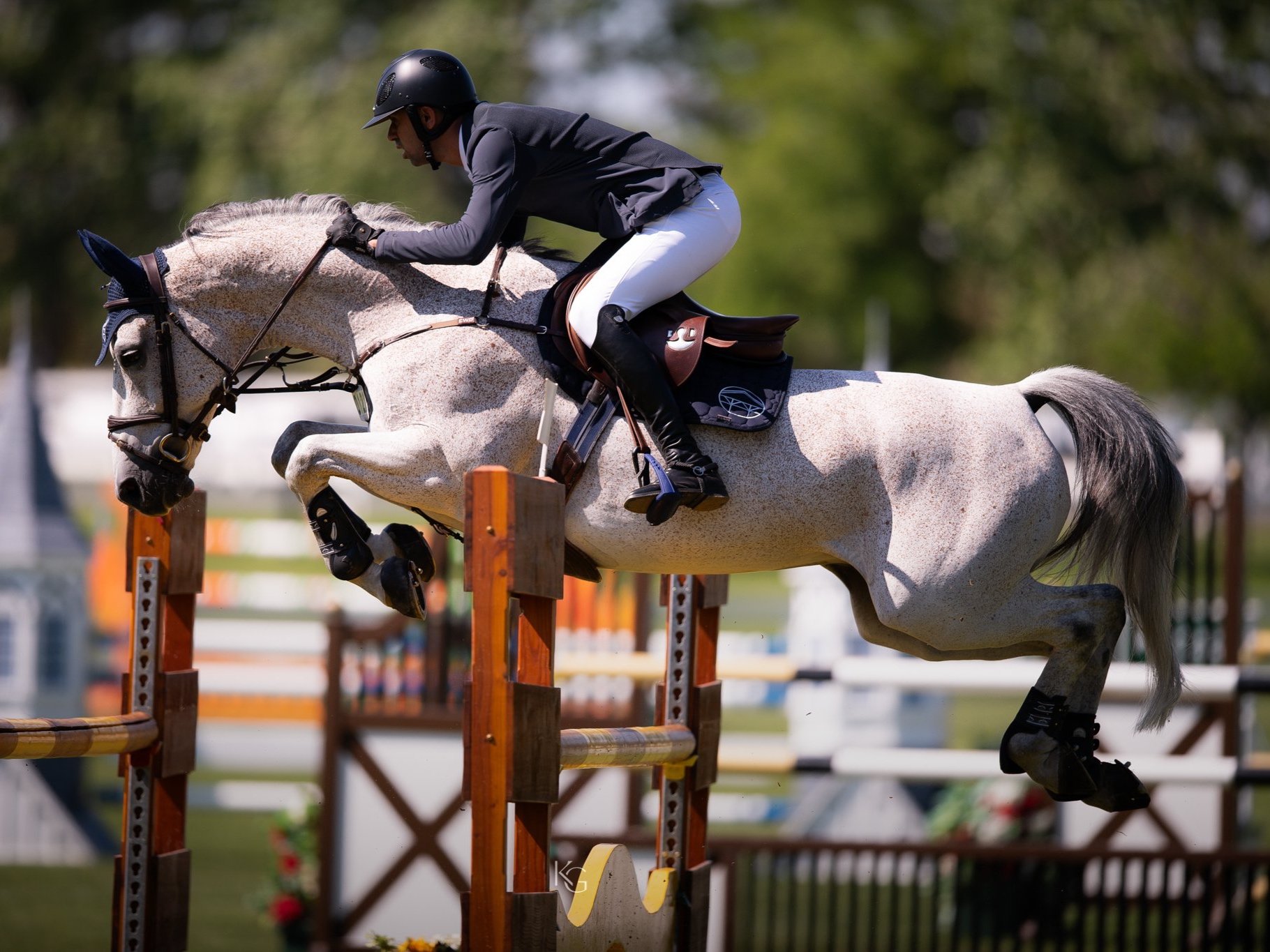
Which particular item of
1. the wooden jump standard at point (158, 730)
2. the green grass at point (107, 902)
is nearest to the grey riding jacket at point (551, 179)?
the wooden jump standard at point (158, 730)

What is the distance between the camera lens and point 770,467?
3518 millimetres

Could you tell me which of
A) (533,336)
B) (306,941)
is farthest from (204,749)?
(533,336)

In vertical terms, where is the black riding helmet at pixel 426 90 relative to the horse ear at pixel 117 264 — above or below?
above

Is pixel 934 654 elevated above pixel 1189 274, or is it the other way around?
pixel 1189 274

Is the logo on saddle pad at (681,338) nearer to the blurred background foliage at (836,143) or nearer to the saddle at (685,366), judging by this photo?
the saddle at (685,366)

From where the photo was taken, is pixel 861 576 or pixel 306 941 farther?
pixel 306 941

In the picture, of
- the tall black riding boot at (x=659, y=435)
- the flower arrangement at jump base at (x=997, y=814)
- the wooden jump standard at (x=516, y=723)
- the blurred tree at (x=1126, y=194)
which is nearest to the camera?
the wooden jump standard at (x=516, y=723)

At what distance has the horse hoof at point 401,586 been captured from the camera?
3.63 m

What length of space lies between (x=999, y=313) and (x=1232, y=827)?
1797 centimetres

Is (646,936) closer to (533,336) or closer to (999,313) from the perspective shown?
(533,336)

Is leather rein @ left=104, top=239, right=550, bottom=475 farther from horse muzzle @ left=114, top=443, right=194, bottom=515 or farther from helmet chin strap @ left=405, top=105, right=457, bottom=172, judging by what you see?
helmet chin strap @ left=405, top=105, right=457, bottom=172

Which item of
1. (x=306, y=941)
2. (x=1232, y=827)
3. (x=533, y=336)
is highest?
(x=533, y=336)

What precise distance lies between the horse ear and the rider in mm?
488

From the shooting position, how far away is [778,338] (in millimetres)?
3676
